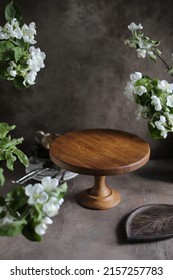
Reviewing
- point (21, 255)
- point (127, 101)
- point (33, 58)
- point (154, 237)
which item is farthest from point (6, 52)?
point (127, 101)

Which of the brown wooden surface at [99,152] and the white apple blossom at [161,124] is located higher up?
the white apple blossom at [161,124]

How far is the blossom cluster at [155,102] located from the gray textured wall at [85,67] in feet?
1.59

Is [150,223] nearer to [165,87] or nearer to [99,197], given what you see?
[99,197]

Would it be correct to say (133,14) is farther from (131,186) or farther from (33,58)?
(33,58)

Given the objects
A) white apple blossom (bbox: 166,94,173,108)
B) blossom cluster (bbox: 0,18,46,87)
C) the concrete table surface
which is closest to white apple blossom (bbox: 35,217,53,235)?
blossom cluster (bbox: 0,18,46,87)

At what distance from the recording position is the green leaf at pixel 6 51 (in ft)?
4.09

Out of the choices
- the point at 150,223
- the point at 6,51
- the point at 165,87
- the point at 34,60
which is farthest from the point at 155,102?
the point at 6,51

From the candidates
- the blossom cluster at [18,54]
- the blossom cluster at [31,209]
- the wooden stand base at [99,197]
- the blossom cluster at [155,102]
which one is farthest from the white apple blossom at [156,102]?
the blossom cluster at [31,209]

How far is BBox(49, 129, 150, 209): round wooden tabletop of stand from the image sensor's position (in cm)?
194

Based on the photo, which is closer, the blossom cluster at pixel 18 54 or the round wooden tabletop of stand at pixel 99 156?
the blossom cluster at pixel 18 54

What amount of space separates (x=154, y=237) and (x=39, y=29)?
1293mm

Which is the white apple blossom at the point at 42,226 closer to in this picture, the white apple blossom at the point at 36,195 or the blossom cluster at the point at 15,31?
the white apple blossom at the point at 36,195

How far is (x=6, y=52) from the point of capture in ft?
4.12

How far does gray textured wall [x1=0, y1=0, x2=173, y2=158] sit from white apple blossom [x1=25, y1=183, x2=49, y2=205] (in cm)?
148
